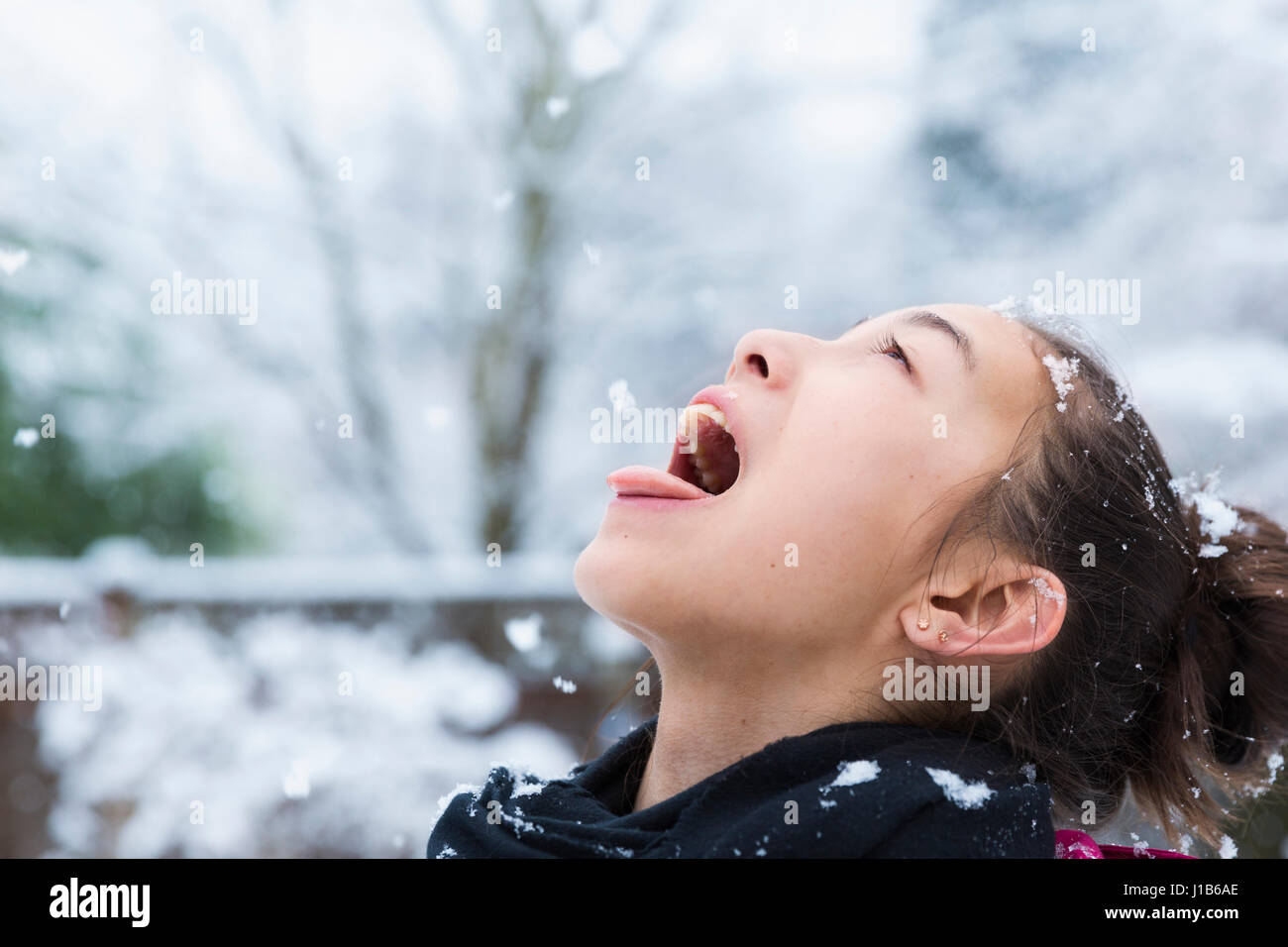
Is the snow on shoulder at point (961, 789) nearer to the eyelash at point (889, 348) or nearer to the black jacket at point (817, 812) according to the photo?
the black jacket at point (817, 812)

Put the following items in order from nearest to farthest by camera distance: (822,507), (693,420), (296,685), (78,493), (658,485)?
(822,507), (658,485), (693,420), (296,685), (78,493)

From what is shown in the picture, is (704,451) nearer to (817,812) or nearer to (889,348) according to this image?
(889,348)

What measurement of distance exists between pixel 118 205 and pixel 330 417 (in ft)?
4.27

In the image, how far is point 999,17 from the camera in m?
3.68

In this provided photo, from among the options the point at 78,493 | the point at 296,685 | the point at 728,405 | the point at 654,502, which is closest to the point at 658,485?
the point at 654,502

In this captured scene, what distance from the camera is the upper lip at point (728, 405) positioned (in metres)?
1.04

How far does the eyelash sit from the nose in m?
0.09

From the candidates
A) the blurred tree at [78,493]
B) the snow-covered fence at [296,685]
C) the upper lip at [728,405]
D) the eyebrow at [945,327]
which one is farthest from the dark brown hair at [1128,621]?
the blurred tree at [78,493]

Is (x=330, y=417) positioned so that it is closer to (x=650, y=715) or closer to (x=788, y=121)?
(x=788, y=121)

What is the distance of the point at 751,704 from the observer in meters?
1.03

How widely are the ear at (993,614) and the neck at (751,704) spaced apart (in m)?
0.09

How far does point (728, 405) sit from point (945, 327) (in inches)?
10.8

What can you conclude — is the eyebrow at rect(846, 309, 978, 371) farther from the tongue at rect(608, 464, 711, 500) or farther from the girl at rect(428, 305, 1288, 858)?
the tongue at rect(608, 464, 711, 500)
